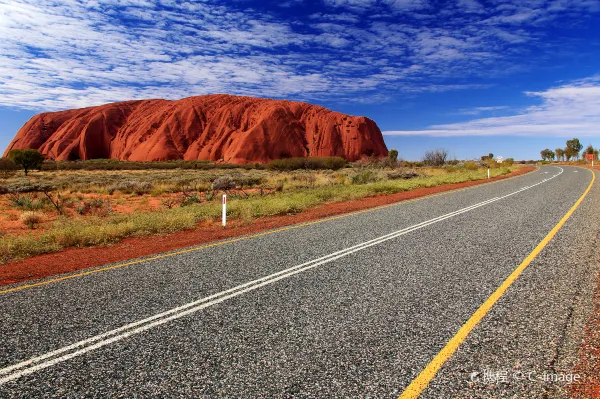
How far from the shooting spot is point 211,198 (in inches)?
797

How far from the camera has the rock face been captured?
91125 mm

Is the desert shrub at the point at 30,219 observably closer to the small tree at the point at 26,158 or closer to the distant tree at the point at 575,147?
the small tree at the point at 26,158

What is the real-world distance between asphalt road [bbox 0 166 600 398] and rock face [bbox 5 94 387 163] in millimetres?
80752

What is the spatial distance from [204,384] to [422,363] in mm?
1945

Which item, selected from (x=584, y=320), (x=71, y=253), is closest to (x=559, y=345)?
(x=584, y=320)

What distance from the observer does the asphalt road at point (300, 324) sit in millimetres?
3045

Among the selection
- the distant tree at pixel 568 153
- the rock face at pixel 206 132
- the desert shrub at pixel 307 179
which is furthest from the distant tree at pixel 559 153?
the desert shrub at pixel 307 179

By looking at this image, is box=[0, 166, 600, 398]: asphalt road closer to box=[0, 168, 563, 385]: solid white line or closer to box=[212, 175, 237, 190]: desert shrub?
box=[0, 168, 563, 385]: solid white line

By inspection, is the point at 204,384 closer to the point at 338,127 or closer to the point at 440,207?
the point at 440,207

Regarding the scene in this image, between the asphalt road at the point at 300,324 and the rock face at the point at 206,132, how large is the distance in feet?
265

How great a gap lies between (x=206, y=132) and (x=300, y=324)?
97.7 m

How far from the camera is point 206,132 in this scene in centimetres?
9644

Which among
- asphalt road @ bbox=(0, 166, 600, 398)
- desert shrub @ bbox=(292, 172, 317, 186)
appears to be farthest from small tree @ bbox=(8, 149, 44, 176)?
asphalt road @ bbox=(0, 166, 600, 398)

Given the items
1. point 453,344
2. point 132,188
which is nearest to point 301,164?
point 132,188
